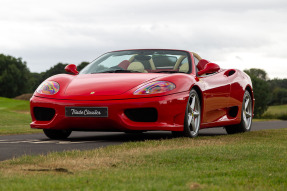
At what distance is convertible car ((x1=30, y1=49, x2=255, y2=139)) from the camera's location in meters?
7.60

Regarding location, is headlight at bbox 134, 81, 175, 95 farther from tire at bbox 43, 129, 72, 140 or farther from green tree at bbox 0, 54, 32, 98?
green tree at bbox 0, 54, 32, 98

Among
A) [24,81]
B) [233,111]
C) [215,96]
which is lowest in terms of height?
[24,81]

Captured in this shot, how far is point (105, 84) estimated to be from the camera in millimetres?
7910

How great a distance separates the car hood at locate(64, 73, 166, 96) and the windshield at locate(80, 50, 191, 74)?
52 cm

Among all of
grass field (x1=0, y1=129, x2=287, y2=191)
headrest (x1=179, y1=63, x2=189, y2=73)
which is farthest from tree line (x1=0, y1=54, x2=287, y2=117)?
grass field (x1=0, y1=129, x2=287, y2=191)

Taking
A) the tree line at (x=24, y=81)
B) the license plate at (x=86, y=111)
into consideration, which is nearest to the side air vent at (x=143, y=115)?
the license plate at (x=86, y=111)

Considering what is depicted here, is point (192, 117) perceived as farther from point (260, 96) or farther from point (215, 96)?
point (260, 96)

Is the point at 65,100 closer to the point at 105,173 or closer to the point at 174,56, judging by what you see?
the point at 174,56

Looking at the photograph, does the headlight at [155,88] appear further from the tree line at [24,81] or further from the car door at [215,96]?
the tree line at [24,81]

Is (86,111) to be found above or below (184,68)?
below

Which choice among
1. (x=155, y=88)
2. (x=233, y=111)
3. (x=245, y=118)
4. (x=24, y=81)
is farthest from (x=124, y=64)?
(x=24, y=81)

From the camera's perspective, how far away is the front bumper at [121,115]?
7.54 meters

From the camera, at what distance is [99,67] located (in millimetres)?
9156

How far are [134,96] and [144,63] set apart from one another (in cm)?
144
